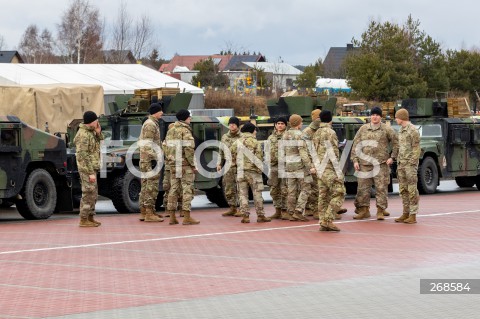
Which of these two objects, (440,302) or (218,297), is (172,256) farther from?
(440,302)

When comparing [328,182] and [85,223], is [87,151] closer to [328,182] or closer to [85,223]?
[85,223]

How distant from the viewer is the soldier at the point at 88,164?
17906mm

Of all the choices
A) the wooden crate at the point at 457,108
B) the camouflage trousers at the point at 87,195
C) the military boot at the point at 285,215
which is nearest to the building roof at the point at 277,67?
the wooden crate at the point at 457,108

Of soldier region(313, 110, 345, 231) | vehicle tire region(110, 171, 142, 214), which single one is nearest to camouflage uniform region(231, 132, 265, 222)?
soldier region(313, 110, 345, 231)

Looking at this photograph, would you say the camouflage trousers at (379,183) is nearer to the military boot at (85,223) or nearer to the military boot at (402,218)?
the military boot at (402,218)

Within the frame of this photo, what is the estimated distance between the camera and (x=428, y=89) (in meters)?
63.7

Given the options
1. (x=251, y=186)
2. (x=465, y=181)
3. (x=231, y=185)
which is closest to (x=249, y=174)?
(x=251, y=186)

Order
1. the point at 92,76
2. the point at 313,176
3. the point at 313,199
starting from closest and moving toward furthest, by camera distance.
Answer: the point at 313,176 → the point at 313,199 → the point at 92,76

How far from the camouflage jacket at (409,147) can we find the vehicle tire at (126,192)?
516cm

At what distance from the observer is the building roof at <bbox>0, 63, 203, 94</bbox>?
41.9 m

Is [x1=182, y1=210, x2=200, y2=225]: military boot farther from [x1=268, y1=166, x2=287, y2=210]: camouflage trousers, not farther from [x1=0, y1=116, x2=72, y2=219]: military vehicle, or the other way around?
[x1=0, y1=116, x2=72, y2=219]: military vehicle

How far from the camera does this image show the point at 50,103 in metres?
30.0

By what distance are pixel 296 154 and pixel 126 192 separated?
148 inches

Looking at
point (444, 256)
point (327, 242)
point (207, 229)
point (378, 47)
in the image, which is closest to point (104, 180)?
point (207, 229)
